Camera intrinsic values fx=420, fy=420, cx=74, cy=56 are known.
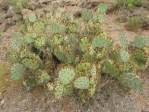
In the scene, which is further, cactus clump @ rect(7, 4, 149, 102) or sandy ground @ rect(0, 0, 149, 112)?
sandy ground @ rect(0, 0, 149, 112)

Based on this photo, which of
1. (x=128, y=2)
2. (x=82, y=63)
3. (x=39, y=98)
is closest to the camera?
(x=82, y=63)

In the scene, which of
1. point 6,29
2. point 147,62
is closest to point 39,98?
point 147,62

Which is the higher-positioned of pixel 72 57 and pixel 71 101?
pixel 72 57

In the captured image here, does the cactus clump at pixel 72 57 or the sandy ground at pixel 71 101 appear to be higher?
the cactus clump at pixel 72 57

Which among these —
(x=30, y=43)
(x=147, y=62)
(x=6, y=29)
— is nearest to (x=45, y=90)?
(x=30, y=43)

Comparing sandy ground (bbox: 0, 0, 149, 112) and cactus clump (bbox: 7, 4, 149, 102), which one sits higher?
cactus clump (bbox: 7, 4, 149, 102)

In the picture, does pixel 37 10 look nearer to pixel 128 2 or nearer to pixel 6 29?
pixel 6 29

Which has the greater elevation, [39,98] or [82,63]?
[82,63]

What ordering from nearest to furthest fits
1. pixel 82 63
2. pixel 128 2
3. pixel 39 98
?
pixel 82 63 → pixel 39 98 → pixel 128 2

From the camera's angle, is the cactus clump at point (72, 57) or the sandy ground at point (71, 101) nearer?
the cactus clump at point (72, 57)

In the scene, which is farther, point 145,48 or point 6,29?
point 6,29
